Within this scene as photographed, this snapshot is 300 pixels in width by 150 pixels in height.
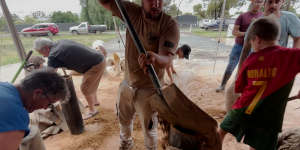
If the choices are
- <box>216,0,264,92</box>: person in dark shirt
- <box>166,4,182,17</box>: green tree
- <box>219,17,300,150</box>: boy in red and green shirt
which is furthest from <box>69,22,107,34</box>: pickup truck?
<box>219,17,300,150</box>: boy in red and green shirt

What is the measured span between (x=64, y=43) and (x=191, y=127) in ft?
7.93

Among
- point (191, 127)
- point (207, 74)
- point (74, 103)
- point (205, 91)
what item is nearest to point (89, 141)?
point (74, 103)

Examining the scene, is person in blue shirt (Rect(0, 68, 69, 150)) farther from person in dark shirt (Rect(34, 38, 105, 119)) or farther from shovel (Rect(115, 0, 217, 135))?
person in dark shirt (Rect(34, 38, 105, 119))

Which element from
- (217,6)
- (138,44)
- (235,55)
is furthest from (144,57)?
(217,6)

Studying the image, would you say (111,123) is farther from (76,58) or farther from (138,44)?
(138,44)

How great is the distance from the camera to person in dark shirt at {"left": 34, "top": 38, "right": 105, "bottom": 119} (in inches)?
95.1

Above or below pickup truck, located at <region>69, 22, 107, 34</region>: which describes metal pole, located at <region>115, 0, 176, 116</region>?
below

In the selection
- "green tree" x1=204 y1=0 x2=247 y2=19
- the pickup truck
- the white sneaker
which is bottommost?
the white sneaker

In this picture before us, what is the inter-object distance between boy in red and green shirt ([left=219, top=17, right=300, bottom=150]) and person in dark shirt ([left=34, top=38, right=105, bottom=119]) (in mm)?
→ 2346

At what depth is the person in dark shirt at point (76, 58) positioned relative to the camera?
2.42 m

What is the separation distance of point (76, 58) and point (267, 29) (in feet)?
8.34

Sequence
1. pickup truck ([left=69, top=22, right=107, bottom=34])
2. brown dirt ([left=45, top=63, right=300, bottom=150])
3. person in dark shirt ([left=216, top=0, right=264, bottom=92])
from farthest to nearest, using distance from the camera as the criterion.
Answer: pickup truck ([left=69, top=22, right=107, bottom=34]), person in dark shirt ([left=216, top=0, right=264, bottom=92]), brown dirt ([left=45, top=63, right=300, bottom=150])

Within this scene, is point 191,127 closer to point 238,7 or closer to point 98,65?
point 98,65

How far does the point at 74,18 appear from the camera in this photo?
2583 cm
